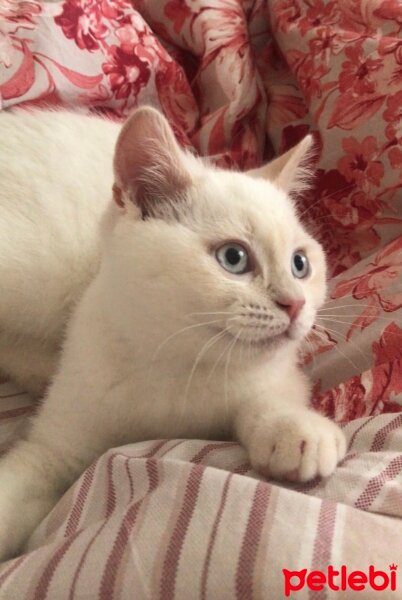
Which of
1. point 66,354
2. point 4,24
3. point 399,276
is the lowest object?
point 399,276

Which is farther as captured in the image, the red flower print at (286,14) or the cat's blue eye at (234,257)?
the red flower print at (286,14)

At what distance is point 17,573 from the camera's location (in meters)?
0.63

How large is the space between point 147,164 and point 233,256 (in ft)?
0.58

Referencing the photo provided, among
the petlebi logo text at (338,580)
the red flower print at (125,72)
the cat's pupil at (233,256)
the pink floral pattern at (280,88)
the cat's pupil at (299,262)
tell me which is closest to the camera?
the petlebi logo text at (338,580)

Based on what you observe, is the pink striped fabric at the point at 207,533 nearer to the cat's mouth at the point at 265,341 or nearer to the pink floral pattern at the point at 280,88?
the cat's mouth at the point at 265,341

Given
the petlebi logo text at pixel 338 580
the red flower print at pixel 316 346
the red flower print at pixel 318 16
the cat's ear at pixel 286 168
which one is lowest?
the red flower print at pixel 316 346

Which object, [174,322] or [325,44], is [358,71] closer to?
[325,44]

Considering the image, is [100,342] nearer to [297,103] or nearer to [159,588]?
[159,588]

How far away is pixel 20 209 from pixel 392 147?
2.46 feet

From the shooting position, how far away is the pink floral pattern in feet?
3.68

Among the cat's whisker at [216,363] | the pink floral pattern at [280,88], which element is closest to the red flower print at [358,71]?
the pink floral pattern at [280,88]

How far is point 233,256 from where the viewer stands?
0.76m

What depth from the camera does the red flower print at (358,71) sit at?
121 centimetres

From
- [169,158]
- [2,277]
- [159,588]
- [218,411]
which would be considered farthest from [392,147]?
[159,588]
